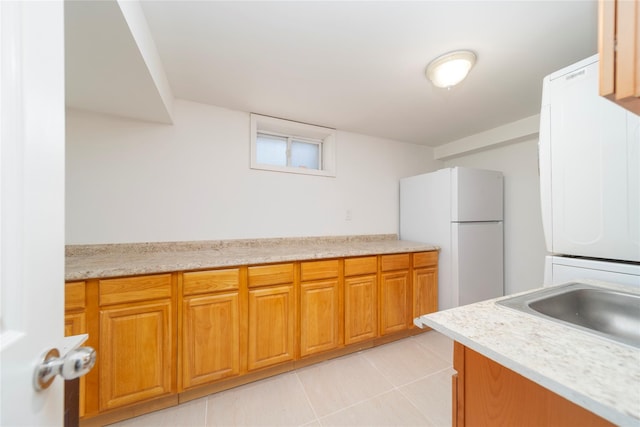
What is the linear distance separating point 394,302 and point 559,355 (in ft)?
5.60

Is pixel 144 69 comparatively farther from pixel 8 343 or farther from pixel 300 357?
pixel 300 357

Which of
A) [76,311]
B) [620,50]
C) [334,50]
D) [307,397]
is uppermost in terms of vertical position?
[334,50]

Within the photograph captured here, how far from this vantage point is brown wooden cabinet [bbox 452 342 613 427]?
51 centimetres

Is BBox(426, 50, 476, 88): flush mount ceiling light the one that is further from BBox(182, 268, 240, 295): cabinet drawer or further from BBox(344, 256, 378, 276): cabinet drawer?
BBox(182, 268, 240, 295): cabinet drawer

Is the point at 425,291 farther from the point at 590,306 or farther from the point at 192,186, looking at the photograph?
the point at 192,186

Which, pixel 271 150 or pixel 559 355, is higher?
pixel 271 150

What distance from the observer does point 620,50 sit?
485 mm

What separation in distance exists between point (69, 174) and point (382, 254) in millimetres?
2436

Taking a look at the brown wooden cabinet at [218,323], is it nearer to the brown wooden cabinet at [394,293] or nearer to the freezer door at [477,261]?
the brown wooden cabinet at [394,293]

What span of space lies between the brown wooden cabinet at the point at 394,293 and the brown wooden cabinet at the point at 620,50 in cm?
171

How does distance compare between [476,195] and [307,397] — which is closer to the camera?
[307,397]

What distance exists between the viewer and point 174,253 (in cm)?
186

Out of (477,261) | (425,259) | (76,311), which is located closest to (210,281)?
(76,311)

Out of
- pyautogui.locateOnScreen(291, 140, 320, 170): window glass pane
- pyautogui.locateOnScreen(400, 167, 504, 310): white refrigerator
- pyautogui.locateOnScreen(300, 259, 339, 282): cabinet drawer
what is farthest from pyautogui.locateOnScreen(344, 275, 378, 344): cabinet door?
pyautogui.locateOnScreen(291, 140, 320, 170): window glass pane
